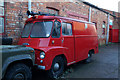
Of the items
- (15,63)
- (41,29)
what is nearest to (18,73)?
(15,63)

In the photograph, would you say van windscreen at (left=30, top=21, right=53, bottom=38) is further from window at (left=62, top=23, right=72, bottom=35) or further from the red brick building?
the red brick building

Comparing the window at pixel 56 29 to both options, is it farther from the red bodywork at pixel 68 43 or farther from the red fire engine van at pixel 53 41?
the red bodywork at pixel 68 43

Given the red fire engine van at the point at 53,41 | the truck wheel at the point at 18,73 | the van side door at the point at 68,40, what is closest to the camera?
the truck wheel at the point at 18,73

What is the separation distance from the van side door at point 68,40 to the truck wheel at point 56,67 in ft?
1.39

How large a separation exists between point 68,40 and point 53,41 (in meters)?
0.88

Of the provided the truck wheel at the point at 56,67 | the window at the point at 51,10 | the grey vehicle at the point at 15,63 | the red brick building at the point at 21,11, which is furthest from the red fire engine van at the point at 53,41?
the window at the point at 51,10

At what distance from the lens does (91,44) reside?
6957 mm

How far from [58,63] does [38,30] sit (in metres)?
1.52

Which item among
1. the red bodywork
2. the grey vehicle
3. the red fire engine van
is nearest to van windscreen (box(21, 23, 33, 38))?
the red fire engine van

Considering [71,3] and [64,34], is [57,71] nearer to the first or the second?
[64,34]

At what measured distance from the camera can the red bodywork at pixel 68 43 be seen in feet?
13.4

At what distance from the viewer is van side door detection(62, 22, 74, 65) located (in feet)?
16.1

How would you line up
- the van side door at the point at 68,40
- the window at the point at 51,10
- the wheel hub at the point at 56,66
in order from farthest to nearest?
the window at the point at 51,10 < the van side door at the point at 68,40 < the wheel hub at the point at 56,66

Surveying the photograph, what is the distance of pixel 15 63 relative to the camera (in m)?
3.17
